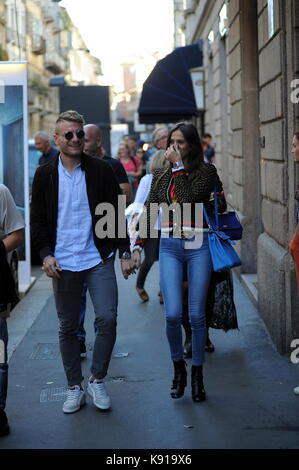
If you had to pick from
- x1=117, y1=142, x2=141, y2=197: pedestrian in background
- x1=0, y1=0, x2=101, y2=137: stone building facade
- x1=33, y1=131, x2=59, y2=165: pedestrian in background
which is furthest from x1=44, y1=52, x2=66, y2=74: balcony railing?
x1=33, y1=131, x2=59, y2=165: pedestrian in background

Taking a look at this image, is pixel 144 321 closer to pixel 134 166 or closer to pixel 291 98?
pixel 291 98

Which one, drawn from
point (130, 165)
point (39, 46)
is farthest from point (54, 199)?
point (39, 46)

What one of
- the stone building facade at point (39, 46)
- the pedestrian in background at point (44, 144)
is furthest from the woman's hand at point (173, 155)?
the stone building facade at point (39, 46)

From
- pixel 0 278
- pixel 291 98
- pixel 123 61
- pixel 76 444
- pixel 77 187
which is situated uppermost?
pixel 123 61

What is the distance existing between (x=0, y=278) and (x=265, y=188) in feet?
12.7

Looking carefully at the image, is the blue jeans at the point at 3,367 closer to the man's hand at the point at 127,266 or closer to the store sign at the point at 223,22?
the man's hand at the point at 127,266

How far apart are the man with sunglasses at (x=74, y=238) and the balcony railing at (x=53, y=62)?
2038 inches

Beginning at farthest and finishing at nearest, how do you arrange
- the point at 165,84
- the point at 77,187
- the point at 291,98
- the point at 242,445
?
the point at 165,84 < the point at 291,98 < the point at 77,187 < the point at 242,445

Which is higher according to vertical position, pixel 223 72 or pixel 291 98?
pixel 223 72

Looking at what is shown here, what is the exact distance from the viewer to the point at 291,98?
22.7ft

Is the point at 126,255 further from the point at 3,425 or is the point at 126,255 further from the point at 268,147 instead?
the point at 268,147

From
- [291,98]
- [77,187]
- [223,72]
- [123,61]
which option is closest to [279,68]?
Answer: [291,98]

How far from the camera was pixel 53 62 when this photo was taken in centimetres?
5747

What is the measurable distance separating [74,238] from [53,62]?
53409mm
